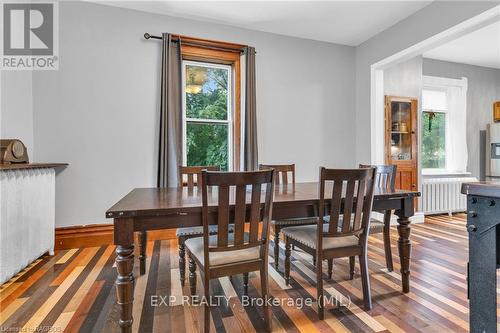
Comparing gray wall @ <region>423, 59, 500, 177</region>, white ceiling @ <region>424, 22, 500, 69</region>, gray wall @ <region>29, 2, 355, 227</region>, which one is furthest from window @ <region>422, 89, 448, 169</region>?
gray wall @ <region>29, 2, 355, 227</region>

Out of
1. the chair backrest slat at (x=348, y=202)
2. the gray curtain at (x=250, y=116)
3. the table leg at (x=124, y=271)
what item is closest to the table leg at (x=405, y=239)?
the chair backrest slat at (x=348, y=202)

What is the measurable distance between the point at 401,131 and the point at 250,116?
2.40 metres

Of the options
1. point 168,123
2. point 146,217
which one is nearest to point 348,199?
point 146,217

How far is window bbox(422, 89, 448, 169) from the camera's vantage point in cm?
484

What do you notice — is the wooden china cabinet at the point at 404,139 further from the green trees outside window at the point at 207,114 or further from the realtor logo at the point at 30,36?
the realtor logo at the point at 30,36

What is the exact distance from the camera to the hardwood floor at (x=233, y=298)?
162cm

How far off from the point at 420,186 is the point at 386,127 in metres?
1.11

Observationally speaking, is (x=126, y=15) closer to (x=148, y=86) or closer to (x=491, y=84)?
(x=148, y=86)

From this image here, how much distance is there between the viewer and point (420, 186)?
4219 millimetres

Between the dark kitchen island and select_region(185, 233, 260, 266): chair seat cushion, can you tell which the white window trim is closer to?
select_region(185, 233, 260, 266): chair seat cushion

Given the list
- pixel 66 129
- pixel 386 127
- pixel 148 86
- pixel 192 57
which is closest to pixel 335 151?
pixel 386 127

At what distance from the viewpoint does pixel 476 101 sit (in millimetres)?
5027

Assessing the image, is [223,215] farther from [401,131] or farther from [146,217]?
[401,131]

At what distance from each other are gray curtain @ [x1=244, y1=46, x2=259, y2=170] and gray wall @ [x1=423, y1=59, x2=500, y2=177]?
147 inches
